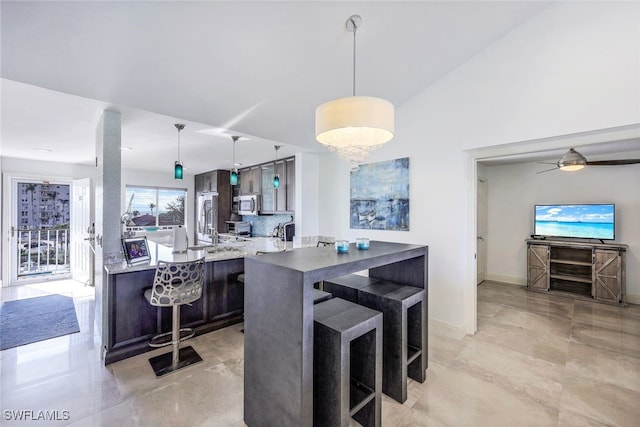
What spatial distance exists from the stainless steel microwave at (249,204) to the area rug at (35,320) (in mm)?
3158

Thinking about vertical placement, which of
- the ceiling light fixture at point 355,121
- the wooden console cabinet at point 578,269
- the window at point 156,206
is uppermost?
the ceiling light fixture at point 355,121

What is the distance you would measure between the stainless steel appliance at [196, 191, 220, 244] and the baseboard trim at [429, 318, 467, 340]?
4780mm

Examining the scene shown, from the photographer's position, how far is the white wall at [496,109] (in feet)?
7.06

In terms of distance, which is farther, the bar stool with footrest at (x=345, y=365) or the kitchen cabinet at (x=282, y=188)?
the kitchen cabinet at (x=282, y=188)

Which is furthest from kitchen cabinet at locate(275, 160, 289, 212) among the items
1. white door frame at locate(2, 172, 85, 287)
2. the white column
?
white door frame at locate(2, 172, 85, 287)

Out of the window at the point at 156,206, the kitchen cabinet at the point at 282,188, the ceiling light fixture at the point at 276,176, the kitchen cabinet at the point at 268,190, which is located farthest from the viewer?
the window at the point at 156,206

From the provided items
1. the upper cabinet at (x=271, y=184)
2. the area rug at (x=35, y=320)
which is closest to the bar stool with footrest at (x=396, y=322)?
the upper cabinet at (x=271, y=184)

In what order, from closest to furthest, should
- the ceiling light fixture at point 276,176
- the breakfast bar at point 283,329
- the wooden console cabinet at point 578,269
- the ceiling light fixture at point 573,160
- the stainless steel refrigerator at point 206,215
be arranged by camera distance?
1. the breakfast bar at point 283,329
2. the ceiling light fixture at point 573,160
3. the wooden console cabinet at point 578,269
4. the ceiling light fixture at point 276,176
5. the stainless steel refrigerator at point 206,215

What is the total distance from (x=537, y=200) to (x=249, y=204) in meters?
5.59

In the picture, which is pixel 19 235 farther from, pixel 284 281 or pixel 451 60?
pixel 451 60

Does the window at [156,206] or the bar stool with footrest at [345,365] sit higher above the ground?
the window at [156,206]

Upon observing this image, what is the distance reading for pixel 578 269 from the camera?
4.53 meters

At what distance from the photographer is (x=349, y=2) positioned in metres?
1.96

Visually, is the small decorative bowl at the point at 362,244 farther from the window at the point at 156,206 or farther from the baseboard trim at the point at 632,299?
the window at the point at 156,206
